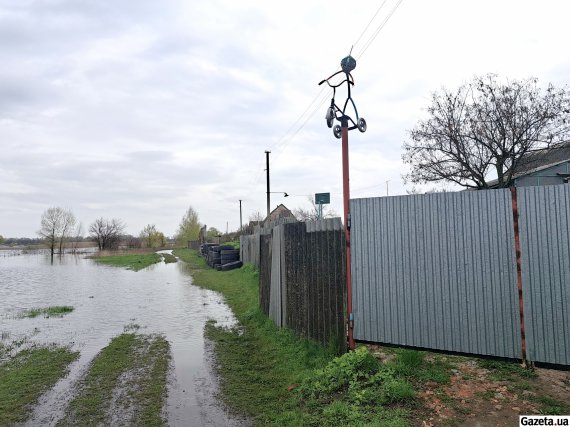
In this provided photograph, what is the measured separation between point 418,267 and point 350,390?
1752 mm

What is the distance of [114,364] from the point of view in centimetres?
622

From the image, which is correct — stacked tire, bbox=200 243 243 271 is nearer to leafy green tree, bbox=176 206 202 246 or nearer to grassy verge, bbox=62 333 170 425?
grassy verge, bbox=62 333 170 425

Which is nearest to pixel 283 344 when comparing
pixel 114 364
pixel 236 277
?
pixel 114 364

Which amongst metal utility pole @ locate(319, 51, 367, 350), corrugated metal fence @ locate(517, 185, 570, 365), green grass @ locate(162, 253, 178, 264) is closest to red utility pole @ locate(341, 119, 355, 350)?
metal utility pole @ locate(319, 51, 367, 350)

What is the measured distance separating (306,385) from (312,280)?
1.84m

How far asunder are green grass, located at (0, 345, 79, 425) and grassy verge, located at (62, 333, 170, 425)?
46 cm

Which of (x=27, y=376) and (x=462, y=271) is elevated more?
(x=462, y=271)

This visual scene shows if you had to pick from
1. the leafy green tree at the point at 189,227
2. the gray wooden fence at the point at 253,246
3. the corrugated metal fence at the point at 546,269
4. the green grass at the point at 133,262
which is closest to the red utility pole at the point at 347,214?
→ the corrugated metal fence at the point at 546,269

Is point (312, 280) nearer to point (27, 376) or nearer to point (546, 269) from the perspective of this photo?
point (546, 269)

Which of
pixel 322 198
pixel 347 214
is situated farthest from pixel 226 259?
pixel 347 214

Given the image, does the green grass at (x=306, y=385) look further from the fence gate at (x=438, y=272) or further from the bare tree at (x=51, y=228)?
the bare tree at (x=51, y=228)

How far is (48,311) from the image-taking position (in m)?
11.2

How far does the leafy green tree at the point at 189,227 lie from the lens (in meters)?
74.9

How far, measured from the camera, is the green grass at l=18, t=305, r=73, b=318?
35.4ft
